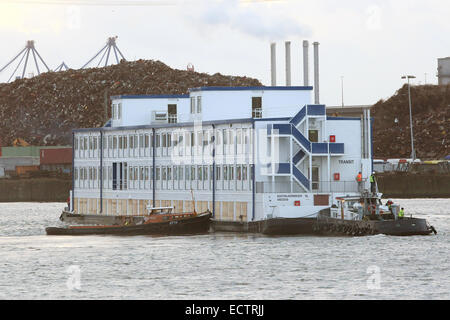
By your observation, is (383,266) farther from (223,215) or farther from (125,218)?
(125,218)

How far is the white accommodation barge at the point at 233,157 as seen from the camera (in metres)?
81.3

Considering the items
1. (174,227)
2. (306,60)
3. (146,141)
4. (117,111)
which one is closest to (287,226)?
(174,227)

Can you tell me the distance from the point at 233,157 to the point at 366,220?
11822mm

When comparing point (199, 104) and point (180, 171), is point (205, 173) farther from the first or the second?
point (199, 104)

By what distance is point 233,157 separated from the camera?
84062 mm

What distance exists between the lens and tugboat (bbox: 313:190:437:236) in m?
76.9

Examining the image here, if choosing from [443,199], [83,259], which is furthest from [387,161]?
[83,259]

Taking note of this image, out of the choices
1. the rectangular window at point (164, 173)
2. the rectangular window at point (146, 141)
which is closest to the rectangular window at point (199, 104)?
the rectangular window at point (146, 141)

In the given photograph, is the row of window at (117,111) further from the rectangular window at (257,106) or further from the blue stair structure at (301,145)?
the blue stair structure at (301,145)

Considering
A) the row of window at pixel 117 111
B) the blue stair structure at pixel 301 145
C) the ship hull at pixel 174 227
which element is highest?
the row of window at pixel 117 111

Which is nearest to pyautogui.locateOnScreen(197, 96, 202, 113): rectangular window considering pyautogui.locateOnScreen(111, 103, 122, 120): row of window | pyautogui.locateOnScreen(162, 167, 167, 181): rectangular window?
pyautogui.locateOnScreen(162, 167, 167, 181): rectangular window

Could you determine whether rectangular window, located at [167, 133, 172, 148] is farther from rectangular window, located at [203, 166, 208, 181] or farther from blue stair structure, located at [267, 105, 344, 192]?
blue stair structure, located at [267, 105, 344, 192]

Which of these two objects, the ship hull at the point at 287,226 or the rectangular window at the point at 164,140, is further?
the rectangular window at the point at 164,140

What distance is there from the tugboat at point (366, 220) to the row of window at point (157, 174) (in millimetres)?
6521
